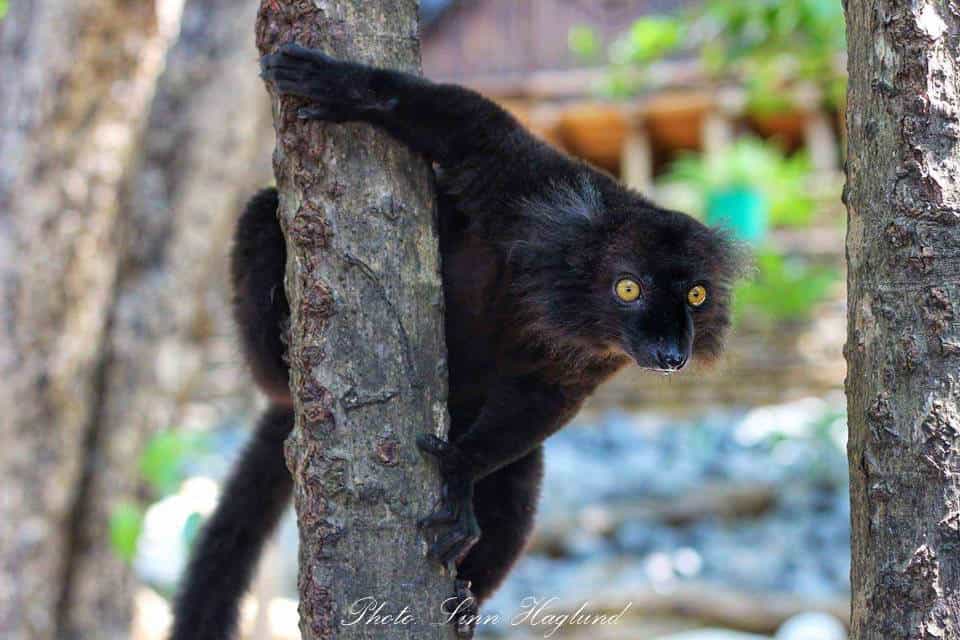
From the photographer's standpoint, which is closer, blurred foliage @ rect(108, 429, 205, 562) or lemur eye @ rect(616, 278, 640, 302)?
lemur eye @ rect(616, 278, 640, 302)

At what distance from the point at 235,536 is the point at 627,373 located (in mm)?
7131

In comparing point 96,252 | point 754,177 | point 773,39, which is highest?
point 773,39

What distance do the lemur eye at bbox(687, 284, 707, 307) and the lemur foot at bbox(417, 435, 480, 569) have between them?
0.84 m

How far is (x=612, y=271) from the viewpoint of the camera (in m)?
3.00

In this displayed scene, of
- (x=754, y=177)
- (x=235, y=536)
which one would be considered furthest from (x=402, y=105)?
(x=754, y=177)

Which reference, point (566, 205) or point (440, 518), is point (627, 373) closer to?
point (566, 205)

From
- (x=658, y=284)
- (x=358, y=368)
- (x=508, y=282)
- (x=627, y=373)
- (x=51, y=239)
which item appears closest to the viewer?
(x=358, y=368)

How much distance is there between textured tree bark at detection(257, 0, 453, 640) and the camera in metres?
2.39

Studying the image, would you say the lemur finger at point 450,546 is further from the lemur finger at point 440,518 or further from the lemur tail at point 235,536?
the lemur tail at point 235,536

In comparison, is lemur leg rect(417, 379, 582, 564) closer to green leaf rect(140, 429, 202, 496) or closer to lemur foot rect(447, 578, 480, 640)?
lemur foot rect(447, 578, 480, 640)

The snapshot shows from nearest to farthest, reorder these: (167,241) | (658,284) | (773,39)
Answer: (658,284) → (167,241) → (773,39)

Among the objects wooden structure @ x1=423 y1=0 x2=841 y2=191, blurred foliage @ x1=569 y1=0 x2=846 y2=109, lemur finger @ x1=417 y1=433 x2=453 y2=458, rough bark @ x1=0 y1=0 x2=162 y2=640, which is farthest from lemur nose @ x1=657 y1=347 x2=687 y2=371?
wooden structure @ x1=423 y1=0 x2=841 y2=191

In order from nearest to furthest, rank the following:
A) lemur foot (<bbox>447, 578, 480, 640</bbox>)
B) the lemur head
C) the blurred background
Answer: lemur foot (<bbox>447, 578, 480, 640</bbox>), the lemur head, the blurred background

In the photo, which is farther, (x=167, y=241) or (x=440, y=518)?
(x=167, y=241)
